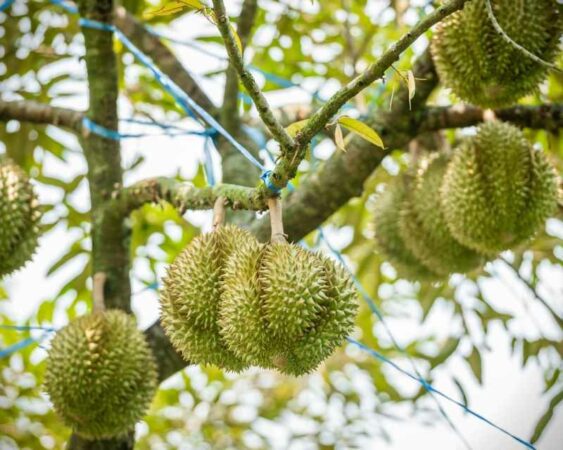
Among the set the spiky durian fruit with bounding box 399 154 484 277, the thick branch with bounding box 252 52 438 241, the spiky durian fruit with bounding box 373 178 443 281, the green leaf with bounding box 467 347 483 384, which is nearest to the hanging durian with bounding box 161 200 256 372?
the thick branch with bounding box 252 52 438 241

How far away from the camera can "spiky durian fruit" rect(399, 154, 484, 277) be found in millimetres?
2438

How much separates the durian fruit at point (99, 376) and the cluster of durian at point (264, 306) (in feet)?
1.54

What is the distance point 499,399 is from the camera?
8148mm

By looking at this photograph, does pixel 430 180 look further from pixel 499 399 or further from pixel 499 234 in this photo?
pixel 499 399

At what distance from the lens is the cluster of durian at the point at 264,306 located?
144 centimetres

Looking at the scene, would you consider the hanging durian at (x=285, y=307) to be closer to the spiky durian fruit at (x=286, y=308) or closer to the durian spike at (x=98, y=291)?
the spiky durian fruit at (x=286, y=308)

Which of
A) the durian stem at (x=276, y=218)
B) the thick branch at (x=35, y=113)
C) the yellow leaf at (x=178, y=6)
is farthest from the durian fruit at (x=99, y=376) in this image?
the yellow leaf at (x=178, y=6)

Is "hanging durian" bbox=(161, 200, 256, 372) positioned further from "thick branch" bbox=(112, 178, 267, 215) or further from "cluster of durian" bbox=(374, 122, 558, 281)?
"cluster of durian" bbox=(374, 122, 558, 281)

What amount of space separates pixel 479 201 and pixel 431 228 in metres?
0.26

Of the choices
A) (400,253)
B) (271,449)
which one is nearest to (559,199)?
(400,253)

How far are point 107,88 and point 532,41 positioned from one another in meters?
1.39

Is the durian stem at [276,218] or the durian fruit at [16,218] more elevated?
the durian fruit at [16,218]

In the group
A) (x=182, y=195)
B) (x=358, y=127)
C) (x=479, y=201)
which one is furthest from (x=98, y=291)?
(x=358, y=127)

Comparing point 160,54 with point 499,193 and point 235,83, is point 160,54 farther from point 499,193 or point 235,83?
point 499,193
